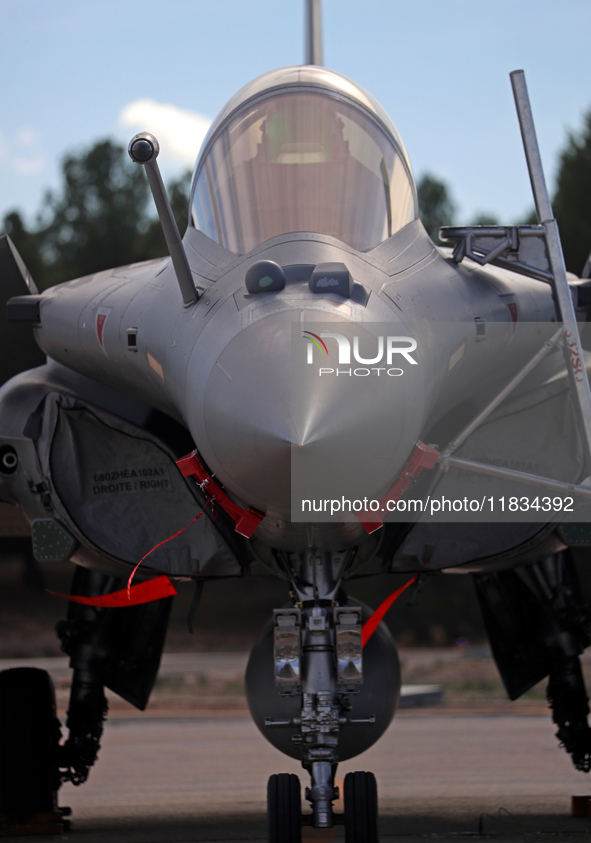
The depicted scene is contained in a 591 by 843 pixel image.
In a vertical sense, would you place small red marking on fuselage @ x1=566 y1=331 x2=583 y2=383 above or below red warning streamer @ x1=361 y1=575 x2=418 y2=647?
above

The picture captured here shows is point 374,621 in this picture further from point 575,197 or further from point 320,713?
point 575,197

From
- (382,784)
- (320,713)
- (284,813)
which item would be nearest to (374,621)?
(320,713)

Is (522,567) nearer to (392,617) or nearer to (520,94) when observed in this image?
(520,94)

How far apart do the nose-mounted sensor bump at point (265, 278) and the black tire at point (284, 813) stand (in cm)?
185

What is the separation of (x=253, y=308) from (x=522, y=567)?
340cm

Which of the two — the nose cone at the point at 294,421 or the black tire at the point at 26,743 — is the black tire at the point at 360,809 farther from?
the black tire at the point at 26,743

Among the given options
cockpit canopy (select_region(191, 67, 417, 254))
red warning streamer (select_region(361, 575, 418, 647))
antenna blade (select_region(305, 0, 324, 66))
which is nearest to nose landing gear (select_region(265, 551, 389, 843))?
red warning streamer (select_region(361, 575, 418, 647))

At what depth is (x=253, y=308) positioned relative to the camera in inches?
155

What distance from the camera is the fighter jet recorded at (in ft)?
12.1

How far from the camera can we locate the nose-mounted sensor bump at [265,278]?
3.96m

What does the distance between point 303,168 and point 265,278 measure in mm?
942

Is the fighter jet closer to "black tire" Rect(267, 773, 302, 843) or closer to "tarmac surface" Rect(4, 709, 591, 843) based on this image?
"black tire" Rect(267, 773, 302, 843)

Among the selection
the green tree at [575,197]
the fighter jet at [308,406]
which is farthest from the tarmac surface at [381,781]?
the green tree at [575,197]

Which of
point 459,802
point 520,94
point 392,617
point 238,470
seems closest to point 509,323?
point 520,94
